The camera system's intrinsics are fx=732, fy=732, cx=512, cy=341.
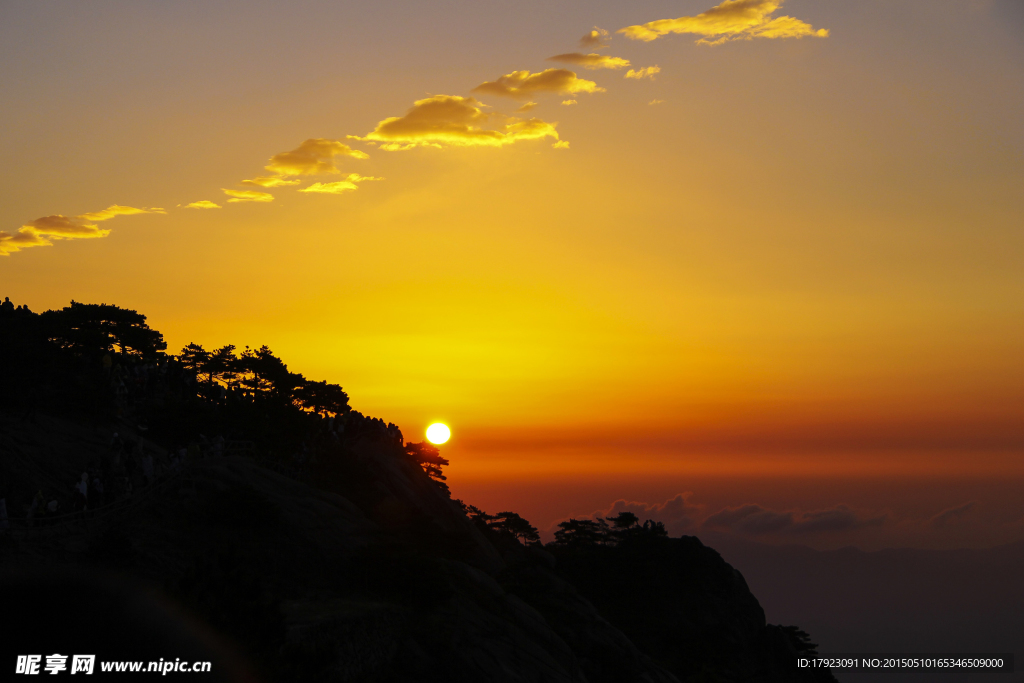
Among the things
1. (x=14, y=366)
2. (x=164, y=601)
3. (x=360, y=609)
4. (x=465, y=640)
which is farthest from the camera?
(x=14, y=366)

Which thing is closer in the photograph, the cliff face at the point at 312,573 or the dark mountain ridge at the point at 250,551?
the dark mountain ridge at the point at 250,551

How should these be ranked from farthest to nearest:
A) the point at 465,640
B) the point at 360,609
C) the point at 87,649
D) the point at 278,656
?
the point at 465,640 → the point at 360,609 → the point at 278,656 → the point at 87,649

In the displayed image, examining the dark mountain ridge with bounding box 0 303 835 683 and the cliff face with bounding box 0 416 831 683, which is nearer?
the dark mountain ridge with bounding box 0 303 835 683

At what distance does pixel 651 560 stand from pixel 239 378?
5733cm

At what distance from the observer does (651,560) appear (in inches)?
3649

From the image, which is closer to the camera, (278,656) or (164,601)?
(164,601)

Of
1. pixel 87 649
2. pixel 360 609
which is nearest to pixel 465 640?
pixel 360 609

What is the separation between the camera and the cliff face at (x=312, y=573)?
20656 mm

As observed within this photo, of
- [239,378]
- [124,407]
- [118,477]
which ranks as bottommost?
[118,477]

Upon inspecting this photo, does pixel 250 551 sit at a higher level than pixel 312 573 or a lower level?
higher

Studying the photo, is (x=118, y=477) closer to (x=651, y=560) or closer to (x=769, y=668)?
(x=651, y=560)

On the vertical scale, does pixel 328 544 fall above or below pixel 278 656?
above

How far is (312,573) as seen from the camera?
31031 millimetres

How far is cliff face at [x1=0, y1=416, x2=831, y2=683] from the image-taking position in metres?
20.7
